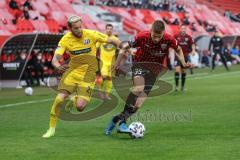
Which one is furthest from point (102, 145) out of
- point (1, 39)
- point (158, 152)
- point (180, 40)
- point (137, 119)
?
point (1, 39)

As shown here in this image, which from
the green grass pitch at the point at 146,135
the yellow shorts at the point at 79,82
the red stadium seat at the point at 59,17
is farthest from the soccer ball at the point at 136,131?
the red stadium seat at the point at 59,17

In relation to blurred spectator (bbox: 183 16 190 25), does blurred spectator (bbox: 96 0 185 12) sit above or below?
above

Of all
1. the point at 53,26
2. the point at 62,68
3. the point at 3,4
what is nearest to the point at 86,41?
the point at 62,68

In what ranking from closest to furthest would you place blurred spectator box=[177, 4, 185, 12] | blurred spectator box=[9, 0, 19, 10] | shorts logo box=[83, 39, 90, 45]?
1. shorts logo box=[83, 39, 90, 45]
2. blurred spectator box=[9, 0, 19, 10]
3. blurred spectator box=[177, 4, 185, 12]

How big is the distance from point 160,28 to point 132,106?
1.55 metres

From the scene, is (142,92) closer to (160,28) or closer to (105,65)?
(160,28)

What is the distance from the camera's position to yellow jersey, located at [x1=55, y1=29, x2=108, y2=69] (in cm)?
1230

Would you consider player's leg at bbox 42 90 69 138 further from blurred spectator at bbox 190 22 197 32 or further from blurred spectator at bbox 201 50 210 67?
blurred spectator at bbox 190 22 197 32

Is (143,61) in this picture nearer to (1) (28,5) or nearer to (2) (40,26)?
(2) (40,26)

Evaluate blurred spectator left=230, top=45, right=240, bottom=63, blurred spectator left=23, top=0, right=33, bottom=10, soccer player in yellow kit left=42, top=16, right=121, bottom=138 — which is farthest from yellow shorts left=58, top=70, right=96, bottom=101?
blurred spectator left=230, top=45, right=240, bottom=63

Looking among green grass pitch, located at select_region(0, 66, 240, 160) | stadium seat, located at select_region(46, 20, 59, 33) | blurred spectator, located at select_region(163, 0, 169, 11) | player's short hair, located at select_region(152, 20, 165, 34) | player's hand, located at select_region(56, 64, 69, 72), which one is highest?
player's short hair, located at select_region(152, 20, 165, 34)

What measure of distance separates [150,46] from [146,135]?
1.67 metres

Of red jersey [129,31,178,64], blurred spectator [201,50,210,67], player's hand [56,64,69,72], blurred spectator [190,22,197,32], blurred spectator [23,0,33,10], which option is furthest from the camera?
blurred spectator [190,22,197,32]

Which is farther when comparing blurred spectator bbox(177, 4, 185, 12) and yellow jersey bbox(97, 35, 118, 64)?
blurred spectator bbox(177, 4, 185, 12)
